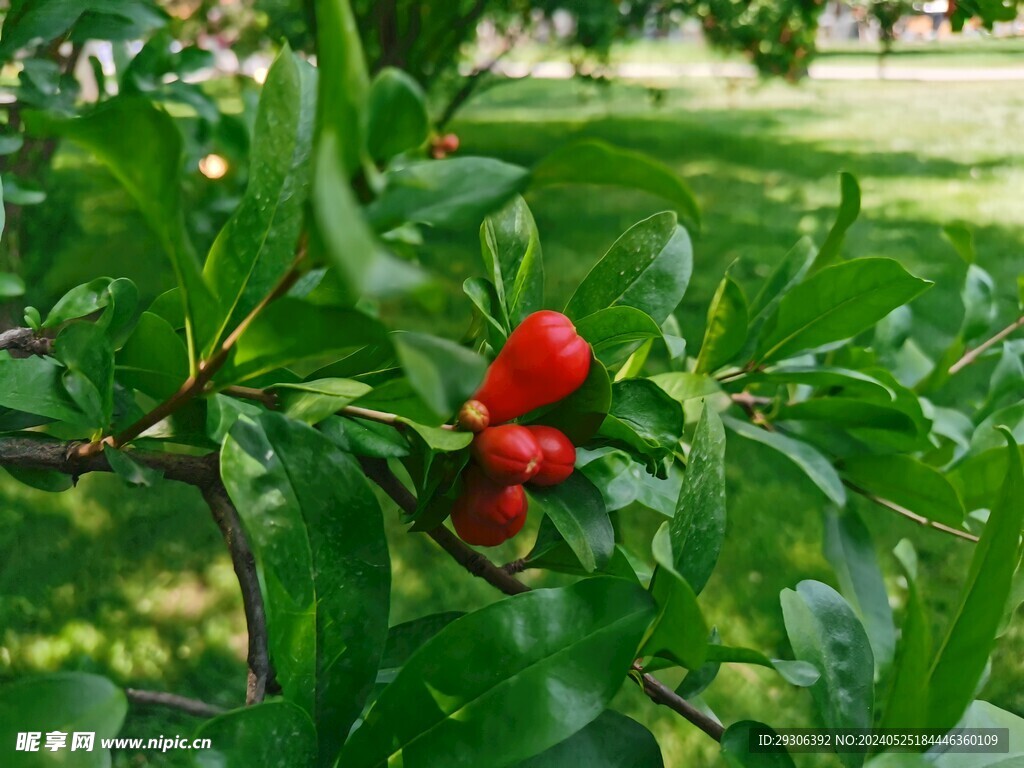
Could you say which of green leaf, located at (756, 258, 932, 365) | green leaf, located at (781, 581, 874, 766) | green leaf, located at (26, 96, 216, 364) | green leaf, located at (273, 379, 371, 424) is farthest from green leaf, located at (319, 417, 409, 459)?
green leaf, located at (756, 258, 932, 365)

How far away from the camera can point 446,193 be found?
0.31 m

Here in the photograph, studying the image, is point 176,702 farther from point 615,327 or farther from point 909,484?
point 909,484

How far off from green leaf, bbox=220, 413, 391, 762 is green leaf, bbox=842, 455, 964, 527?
1.85 ft

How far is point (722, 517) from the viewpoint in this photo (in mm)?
443

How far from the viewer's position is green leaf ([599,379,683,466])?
481 millimetres

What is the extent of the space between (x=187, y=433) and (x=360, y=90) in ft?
0.87

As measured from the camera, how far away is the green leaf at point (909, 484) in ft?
2.60

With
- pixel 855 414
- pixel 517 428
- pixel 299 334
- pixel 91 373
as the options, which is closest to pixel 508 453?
pixel 517 428

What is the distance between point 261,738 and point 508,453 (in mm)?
159

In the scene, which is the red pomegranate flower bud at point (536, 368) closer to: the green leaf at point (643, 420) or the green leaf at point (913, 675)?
the green leaf at point (643, 420)

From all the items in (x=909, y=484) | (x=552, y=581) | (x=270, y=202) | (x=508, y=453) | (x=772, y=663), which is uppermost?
(x=270, y=202)

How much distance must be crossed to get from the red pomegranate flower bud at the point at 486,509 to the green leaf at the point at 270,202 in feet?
0.47

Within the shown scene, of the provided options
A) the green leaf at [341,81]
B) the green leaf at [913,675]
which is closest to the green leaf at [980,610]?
the green leaf at [913,675]

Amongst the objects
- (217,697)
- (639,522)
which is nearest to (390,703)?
(217,697)
